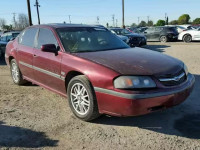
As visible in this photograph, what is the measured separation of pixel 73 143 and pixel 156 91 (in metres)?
1.33

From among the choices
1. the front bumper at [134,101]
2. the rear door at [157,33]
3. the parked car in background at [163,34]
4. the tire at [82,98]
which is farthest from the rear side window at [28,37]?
the rear door at [157,33]

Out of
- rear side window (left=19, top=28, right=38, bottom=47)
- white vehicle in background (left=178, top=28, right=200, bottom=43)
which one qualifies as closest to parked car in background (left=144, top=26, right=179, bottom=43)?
white vehicle in background (left=178, top=28, right=200, bottom=43)

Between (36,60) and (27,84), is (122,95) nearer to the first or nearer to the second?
(36,60)

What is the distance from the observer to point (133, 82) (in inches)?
130

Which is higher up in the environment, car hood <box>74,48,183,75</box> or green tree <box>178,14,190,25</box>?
green tree <box>178,14,190,25</box>

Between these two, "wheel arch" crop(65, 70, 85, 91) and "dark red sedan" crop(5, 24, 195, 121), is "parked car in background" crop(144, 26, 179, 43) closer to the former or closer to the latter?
"dark red sedan" crop(5, 24, 195, 121)

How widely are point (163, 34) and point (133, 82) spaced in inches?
711

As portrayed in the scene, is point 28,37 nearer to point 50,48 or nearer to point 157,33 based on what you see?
point 50,48

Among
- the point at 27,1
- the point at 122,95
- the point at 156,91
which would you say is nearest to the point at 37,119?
the point at 122,95

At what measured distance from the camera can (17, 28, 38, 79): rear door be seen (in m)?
5.20

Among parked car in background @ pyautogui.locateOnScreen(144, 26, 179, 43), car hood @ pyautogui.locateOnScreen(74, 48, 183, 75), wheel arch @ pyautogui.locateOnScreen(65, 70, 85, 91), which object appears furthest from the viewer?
parked car in background @ pyautogui.locateOnScreen(144, 26, 179, 43)

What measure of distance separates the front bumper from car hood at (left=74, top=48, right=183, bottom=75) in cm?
32

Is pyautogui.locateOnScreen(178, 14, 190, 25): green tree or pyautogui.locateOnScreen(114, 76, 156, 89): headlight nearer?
pyautogui.locateOnScreen(114, 76, 156, 89): headlight

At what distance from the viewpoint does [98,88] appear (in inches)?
138
